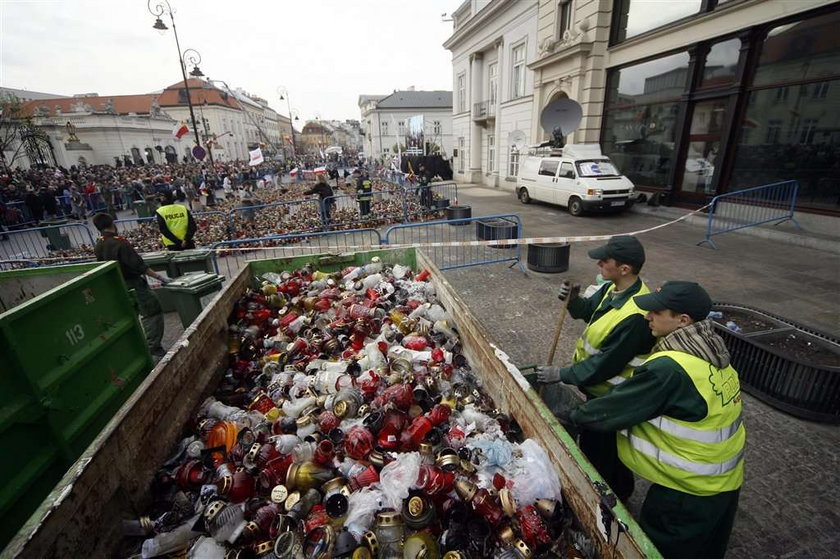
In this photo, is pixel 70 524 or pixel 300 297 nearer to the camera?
pixel 70 524

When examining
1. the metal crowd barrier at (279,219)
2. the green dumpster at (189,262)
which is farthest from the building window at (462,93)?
the green dumpster at (189,262)

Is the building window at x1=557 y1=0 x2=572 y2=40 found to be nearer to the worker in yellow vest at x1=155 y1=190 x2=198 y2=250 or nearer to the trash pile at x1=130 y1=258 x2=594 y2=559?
the worker in yellow vest at x1=155 y1=190 x2=198 y2=250

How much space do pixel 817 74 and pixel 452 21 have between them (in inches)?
977

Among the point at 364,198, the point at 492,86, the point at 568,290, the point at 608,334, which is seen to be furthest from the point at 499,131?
the point at 608,334

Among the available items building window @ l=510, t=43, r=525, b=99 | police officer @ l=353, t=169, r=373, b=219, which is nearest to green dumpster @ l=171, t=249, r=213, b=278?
police officer @ l=353, t=169, r=373, b=219

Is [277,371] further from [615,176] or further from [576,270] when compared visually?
[615,176]

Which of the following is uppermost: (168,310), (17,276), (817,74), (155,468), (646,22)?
(646,22)

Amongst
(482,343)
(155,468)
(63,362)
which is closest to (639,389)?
(482,343)

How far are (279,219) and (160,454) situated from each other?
35.7ft

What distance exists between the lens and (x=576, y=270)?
7.84m

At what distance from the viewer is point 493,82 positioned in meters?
23.2

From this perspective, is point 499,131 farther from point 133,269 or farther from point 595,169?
point 133,269

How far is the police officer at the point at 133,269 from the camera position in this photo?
182 inches

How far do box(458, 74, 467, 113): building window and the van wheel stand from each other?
16.7 metres
